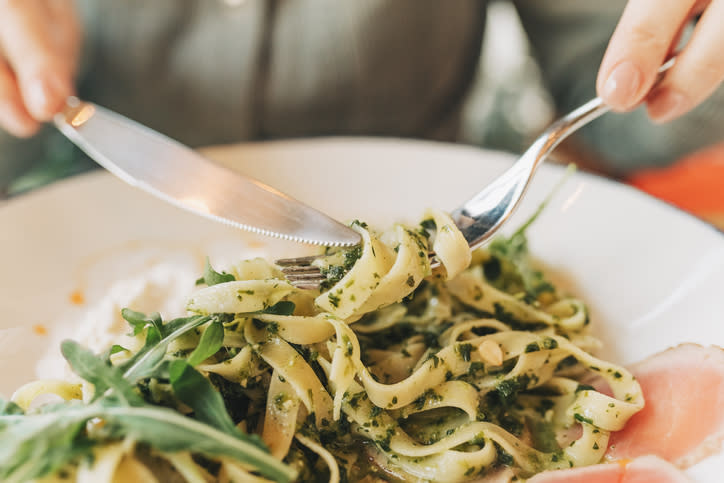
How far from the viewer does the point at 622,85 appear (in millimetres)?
1764

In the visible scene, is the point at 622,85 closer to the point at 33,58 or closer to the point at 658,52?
the point at 658,52

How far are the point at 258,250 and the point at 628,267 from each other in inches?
54.5

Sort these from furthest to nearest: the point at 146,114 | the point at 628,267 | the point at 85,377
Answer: the point at 146,114, the point at 628,267, the point at 85,377

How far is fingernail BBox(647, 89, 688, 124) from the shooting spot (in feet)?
6.24

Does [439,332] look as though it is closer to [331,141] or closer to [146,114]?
[331,141]

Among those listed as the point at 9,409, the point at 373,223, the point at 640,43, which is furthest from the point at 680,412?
the point at 9,409

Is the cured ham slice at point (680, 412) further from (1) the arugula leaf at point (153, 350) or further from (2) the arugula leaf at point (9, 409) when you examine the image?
(2) the arugula leaf at point (9, 409)

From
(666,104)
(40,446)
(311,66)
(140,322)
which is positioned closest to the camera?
(40,446)

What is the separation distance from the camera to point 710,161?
3445mm

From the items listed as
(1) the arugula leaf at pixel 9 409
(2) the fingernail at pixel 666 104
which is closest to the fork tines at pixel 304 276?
(1) the arugula leaf at pixel 9 409

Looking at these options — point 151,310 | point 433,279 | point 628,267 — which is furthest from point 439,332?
point 151,310

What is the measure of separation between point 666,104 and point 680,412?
0.94 metres

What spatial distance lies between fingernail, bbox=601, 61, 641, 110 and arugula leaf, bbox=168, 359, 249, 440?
138 centimetres

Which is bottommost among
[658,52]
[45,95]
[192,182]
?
[192,182]
